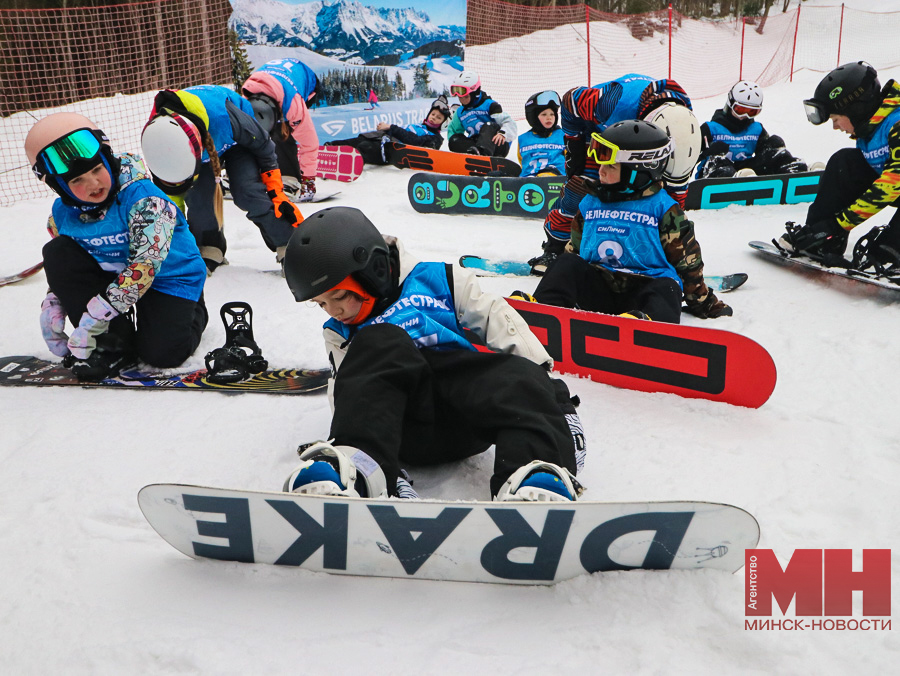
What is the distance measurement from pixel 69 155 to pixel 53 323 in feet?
2.85

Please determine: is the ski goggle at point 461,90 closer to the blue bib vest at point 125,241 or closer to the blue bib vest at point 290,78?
the blue bib vest at point 290,78

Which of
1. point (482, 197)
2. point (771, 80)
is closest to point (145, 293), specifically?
point (482, 197)

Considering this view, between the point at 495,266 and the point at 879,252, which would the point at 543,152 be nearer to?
the point at 495,266

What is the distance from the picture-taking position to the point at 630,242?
124 inches

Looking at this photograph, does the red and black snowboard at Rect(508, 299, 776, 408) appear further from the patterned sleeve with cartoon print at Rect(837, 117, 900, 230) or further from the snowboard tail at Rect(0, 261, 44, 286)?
the snowboard tail at Rect(0, 261, 44, 286)

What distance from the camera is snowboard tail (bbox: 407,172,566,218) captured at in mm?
5965

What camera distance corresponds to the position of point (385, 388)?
5.90 ft

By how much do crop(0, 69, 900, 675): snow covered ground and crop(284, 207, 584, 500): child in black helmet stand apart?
232 mm

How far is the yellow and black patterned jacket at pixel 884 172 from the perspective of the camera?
12.7ft

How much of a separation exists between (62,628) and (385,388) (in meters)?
0.92

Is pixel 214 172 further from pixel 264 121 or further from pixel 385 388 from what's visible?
pixel 385 388

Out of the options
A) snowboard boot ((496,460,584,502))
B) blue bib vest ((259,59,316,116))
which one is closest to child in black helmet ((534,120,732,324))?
snowboard boot ((496,460,584,502))

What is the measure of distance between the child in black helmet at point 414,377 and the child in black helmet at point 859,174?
9.56ft

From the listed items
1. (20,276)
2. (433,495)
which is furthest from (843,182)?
(20,276)
